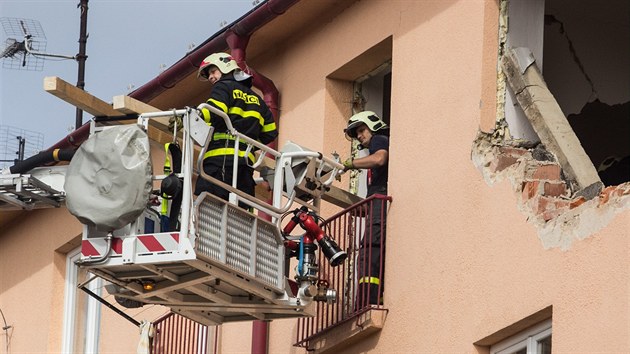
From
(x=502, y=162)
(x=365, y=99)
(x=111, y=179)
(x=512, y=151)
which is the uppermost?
(x=365, y=99)

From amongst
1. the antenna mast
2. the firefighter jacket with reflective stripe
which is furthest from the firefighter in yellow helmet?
the antenna mast

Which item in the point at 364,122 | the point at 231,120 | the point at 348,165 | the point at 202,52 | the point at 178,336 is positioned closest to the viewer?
the point at 231,120

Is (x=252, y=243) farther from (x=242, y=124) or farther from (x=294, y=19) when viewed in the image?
(x=294, y=19)

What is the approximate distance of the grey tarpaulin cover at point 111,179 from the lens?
14.5 metres

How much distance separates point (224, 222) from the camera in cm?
1460

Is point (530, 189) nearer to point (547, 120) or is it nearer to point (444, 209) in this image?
point (547, 120)

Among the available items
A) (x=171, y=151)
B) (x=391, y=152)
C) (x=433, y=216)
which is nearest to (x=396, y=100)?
(x=391, y=152)

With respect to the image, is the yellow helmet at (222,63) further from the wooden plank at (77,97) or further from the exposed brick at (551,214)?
the exposed brick at (551,214)

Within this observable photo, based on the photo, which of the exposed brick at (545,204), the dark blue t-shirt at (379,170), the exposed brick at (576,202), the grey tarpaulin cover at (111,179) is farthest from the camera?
the dark blue t-shirt at (379,170)

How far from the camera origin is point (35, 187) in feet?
61.3

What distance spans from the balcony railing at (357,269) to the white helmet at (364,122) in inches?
30.6

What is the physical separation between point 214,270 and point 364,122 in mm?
2940

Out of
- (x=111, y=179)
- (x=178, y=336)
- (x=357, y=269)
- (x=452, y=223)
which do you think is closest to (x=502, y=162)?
(x=452, y=223)

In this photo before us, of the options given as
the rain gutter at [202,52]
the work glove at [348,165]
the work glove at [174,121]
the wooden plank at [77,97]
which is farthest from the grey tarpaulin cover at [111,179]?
the rain gutter at [202,52]
